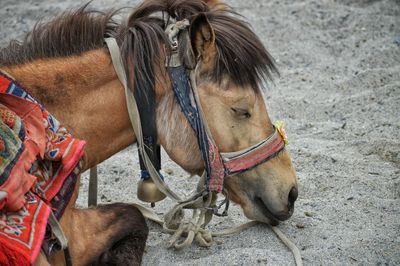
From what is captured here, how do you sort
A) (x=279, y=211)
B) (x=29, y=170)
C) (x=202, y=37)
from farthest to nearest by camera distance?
(x=279, y=211) < (x=202, y=37) < (x=29, y=170)

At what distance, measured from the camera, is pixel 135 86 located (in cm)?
248

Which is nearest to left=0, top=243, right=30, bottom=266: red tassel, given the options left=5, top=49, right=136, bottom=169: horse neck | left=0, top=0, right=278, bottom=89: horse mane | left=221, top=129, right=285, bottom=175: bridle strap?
left=5, top=49, right=136, bottom=169: horse neck

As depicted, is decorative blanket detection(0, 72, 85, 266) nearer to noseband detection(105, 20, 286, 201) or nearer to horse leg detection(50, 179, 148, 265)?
horse leg detection(50, 179, 148, 265)

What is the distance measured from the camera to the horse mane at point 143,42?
250 centimetres

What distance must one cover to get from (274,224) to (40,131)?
1181 mm

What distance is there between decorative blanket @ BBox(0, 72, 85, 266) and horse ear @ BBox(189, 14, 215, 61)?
63cm

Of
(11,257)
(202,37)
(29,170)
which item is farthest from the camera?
(202,37)

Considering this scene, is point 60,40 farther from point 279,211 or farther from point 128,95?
point 279,211

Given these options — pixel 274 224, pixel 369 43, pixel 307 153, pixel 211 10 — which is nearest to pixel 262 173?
pixel 274 224

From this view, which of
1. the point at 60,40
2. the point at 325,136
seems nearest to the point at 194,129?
the point at 60,40

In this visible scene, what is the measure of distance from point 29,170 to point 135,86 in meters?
0.56

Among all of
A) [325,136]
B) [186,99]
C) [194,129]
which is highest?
[186,99]

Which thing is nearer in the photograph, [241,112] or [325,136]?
[241,112]

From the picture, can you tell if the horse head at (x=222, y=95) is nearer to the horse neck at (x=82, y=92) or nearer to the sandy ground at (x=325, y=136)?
the horse neck at (x=82, y=92)
